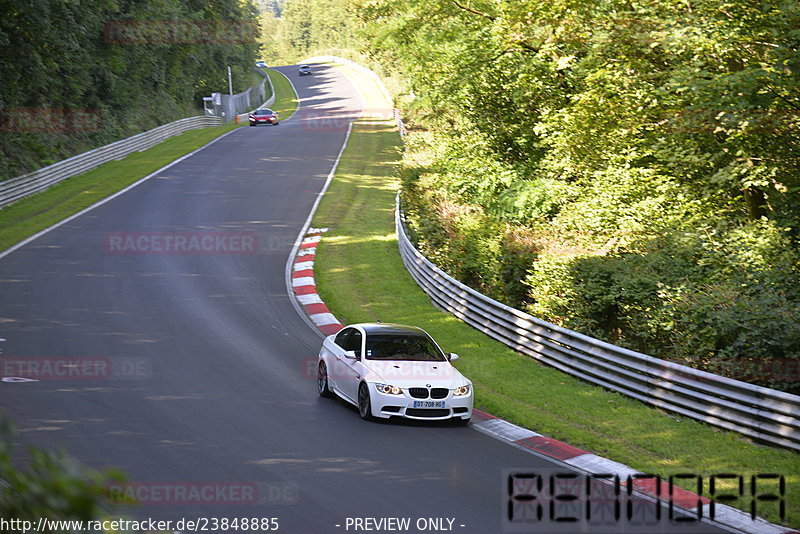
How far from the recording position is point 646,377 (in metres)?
12.6

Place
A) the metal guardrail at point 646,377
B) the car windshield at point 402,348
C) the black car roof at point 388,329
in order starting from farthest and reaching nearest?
the black car roof at point 388,329, the car windshield at point 402,348, the metal guardrail at point 646,377

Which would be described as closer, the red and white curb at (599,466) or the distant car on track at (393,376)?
the red and white curb at (599,466)

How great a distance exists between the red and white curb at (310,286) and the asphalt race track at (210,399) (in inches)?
17.9

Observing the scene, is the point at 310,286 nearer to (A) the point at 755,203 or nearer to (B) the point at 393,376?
(B) the point at 393,376

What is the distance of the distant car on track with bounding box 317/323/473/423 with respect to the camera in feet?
38.9

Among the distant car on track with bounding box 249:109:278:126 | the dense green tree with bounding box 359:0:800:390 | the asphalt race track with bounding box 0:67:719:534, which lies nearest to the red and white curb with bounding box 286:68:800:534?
the asphalt race track with bounding box 0:67:719:534

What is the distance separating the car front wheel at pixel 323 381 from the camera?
43.8ft

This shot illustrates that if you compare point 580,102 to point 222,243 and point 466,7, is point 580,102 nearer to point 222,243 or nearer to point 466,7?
point 466,7

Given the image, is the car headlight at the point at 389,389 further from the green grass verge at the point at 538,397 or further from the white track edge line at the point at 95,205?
the white track edge line at the point at 95,205

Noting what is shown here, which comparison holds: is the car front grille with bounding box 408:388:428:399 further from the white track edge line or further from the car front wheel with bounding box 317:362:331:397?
the white track edge line

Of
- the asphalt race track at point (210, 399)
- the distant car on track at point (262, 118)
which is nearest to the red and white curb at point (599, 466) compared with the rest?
the asphalt race track at point (210, 399)

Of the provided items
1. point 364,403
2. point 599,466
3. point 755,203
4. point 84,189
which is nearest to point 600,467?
point 599,466

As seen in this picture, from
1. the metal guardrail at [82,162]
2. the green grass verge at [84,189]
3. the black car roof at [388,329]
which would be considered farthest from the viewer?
the metal guardrail at [82,162]

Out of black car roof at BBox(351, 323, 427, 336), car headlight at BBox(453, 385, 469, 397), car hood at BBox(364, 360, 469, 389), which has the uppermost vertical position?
black car roof at BBox(351, 323, 427, 336)
